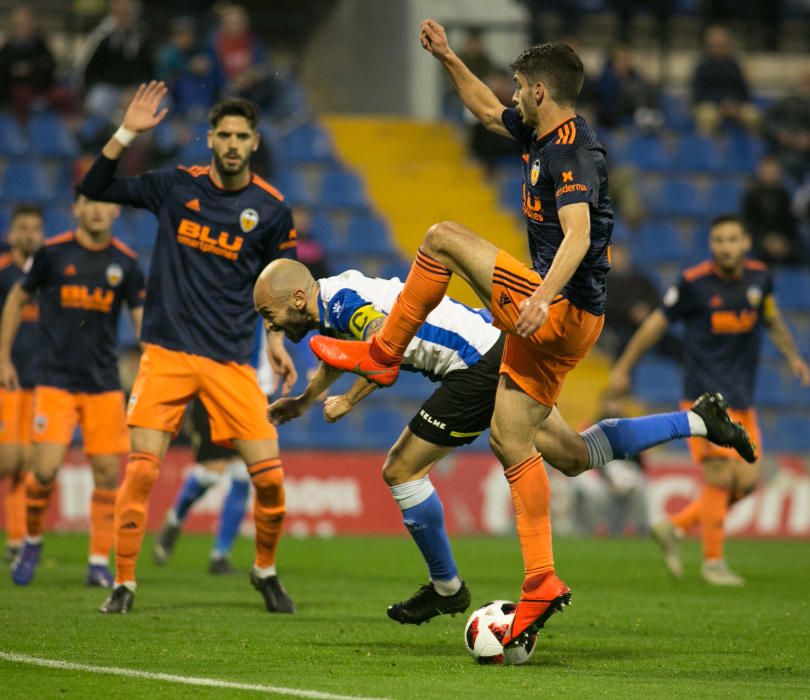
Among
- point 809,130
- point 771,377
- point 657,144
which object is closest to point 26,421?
point 771,377

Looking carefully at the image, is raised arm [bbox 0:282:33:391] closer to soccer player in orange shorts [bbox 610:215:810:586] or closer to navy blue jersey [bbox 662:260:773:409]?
soccer player in orange shorts [bbox 610:215:810:586]

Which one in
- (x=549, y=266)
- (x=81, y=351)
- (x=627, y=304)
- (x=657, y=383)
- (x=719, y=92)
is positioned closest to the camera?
(x=549, y=266)

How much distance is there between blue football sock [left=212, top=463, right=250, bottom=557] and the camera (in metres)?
10.9

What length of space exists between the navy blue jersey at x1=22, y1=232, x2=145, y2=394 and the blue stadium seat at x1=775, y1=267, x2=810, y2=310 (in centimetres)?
1059

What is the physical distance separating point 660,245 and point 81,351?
10665mm

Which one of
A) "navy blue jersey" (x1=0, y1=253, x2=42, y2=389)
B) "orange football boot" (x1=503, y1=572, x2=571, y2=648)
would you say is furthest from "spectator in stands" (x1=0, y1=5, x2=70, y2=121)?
"orange football boot" (x1=503, y1=572, x2=571, y2=648)

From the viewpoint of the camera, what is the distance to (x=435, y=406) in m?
6.98

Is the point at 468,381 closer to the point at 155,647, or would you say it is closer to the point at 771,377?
the point at 155,647

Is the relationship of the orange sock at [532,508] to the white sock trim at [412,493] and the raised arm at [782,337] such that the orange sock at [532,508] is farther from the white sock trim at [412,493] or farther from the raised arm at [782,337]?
the raised arm at [782,337]

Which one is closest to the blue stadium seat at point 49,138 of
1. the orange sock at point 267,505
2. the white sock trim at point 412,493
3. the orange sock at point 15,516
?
the orange sock at point 15,516

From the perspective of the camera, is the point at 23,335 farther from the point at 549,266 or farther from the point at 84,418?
the point at 549,266

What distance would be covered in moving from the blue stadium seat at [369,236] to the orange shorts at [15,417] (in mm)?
7029

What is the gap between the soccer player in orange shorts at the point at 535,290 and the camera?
604 cm

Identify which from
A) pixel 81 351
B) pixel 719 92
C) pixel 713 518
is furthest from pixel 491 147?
pixel 81 351
